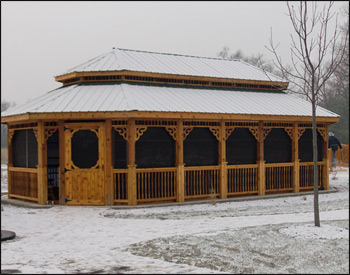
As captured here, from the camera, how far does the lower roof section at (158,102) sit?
48.1ft

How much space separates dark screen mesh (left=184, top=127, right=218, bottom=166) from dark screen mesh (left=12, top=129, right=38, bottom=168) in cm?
496

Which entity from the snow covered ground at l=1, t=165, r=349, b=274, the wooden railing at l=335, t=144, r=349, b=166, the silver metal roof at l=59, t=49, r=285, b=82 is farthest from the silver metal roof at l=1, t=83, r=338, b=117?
the wooden railing at l=335, t=144, r=349, b=166

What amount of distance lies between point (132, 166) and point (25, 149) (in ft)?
13.9

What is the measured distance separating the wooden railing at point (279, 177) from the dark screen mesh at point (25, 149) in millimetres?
8066

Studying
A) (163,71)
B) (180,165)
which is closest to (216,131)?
(180,165)

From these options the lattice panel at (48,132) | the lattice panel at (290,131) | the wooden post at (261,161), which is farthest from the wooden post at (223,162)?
the lattice panel at (48,132)

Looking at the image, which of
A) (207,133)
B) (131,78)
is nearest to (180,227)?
(207,133)

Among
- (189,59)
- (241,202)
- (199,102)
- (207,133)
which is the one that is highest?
(189,59)

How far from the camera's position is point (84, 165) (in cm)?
1493

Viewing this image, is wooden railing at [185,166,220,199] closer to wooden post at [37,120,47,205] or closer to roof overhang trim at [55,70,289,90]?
roof overhang trim at [55,70,289,90]

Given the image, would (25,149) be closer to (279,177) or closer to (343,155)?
(279,177)

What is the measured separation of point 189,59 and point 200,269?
13837 mm

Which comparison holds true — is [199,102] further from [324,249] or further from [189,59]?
[324,249]

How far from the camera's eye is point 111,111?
1417 centimetres
